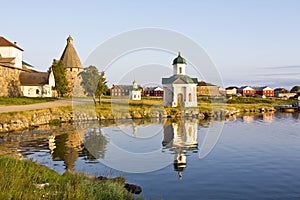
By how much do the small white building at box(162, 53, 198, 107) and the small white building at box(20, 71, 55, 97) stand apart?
24002 millimetres

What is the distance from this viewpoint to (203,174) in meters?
18.0

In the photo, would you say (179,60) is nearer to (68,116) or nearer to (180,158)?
(68,116)

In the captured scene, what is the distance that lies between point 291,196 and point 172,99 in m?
48.5

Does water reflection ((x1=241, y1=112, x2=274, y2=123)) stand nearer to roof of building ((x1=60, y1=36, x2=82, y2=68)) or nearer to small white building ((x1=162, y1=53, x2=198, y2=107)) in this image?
small white building ((x1=162, y1=53, x2=198, y2=107))

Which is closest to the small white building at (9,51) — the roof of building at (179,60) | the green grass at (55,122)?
the green grass at (55,122)

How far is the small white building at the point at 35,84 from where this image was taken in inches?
2549

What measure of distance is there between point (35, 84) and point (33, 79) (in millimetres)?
1420

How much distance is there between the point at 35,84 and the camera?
65312mm

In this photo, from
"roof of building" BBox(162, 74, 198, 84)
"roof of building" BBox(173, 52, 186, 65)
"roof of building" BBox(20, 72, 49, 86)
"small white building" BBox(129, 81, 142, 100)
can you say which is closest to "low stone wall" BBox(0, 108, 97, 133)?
"roof of building" BBox(162, 74, 198, 84)

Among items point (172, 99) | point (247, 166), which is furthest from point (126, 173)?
point (172, 99)

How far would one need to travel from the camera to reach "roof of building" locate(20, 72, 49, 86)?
213 feet

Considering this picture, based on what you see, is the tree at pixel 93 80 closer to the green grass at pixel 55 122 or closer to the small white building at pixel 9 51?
the green grass at pixel 55 122

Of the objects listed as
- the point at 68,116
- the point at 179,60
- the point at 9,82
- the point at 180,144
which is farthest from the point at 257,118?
the point at 9,82

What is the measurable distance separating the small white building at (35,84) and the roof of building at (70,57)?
Answer: 16259 millimetres
